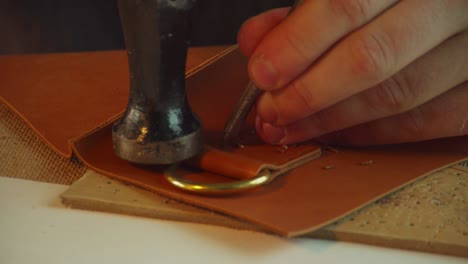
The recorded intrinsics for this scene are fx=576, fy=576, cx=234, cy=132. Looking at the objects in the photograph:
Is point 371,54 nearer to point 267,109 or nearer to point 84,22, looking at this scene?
point 267,109

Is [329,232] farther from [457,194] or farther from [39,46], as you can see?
[39,46]

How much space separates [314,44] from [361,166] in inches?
6.5

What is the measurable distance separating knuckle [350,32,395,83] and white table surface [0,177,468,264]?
8.5 inches

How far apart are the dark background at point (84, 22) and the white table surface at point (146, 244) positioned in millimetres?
732

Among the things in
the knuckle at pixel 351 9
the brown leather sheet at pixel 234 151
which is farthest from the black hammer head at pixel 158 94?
the knuckle at pixel 351 9

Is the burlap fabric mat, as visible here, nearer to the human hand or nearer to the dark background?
the human hand

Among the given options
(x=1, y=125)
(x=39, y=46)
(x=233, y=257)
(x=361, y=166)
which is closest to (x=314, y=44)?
(x=361, y=166)

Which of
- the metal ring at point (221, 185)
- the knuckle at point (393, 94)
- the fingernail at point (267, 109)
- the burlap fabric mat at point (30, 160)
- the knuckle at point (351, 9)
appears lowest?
the burlap fabric mat at point (30, 160)

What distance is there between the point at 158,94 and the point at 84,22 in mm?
730

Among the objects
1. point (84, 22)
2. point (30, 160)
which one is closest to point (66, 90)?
point (30, 160)

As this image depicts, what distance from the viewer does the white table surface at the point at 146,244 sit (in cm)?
56

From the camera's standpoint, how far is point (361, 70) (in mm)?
681

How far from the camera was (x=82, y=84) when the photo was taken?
96cm

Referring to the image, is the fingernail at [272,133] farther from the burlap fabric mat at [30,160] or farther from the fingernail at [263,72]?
the burlap fabric mat at [30,160]
